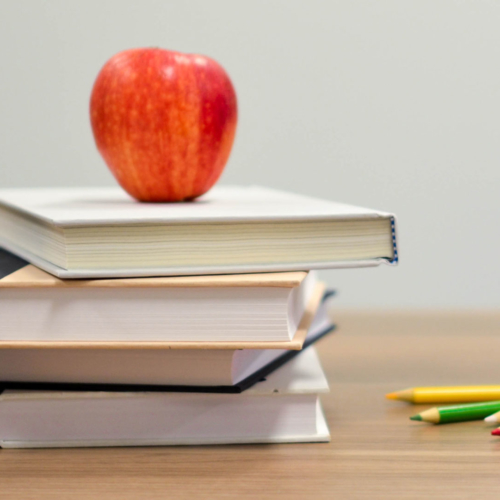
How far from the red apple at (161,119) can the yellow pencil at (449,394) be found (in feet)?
0.91

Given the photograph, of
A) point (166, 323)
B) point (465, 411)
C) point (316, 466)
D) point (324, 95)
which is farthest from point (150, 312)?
point (324, 95)

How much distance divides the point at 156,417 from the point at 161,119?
0.89ft

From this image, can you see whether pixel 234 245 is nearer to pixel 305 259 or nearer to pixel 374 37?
pixel 305 259

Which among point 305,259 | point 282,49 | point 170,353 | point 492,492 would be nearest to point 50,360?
point 170,353

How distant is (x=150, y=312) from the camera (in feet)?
1.68

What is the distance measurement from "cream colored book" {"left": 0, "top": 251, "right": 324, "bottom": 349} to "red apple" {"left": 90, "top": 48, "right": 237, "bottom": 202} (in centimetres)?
19

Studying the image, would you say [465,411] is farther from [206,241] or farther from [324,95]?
[324,95]

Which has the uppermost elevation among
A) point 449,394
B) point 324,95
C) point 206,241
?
point 324,95

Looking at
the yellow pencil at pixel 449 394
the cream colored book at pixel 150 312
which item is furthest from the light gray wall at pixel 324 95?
the cream colored book at pixel 150 312

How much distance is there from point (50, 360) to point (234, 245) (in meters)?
0.17

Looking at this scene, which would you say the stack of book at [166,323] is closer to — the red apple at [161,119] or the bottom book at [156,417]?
the bottom book at [156,417]

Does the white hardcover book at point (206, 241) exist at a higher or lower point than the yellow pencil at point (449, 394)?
higher

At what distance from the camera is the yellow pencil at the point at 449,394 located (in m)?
0.60

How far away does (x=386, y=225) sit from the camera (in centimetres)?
55
